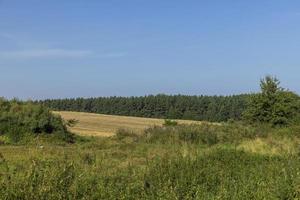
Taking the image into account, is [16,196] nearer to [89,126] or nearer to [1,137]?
[1,137]

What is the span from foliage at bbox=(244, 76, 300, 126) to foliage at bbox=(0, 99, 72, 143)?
58.5 ft

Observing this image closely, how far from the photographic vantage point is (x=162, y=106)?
119 m

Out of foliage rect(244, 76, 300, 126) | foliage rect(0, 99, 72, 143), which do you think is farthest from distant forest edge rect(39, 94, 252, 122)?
foliage rect(0, 99, 72, 143)

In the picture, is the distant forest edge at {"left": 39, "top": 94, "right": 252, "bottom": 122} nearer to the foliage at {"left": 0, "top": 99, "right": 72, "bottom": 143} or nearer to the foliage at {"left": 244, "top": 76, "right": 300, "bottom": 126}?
the foliage at {"left": 244, "top": 76, "right": 300, "bottom": 126}

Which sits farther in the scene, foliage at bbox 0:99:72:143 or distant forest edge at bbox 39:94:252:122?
distant forest edge at bbox 39:94:252:122

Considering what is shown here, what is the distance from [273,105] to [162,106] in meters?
72.1

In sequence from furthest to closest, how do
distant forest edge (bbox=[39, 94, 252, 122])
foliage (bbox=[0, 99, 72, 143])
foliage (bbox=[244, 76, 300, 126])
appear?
distant forest edge (bbox=[39, 94, 252, 122])
foliage (bbox=[244, 76, 300, 126])
foliage (bbox=[0, 99, 72, 143])

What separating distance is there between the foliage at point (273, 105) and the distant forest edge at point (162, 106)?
195 feet

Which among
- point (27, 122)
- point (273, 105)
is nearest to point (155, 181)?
point (27, 122)

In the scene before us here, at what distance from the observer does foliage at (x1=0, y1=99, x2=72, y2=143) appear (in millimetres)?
32312

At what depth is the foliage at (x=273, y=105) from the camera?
46844mm

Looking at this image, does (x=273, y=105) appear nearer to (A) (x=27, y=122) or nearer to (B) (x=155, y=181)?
(A) (x=27, y=122)

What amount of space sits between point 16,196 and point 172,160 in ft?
21.9

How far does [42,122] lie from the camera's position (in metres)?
33.7
